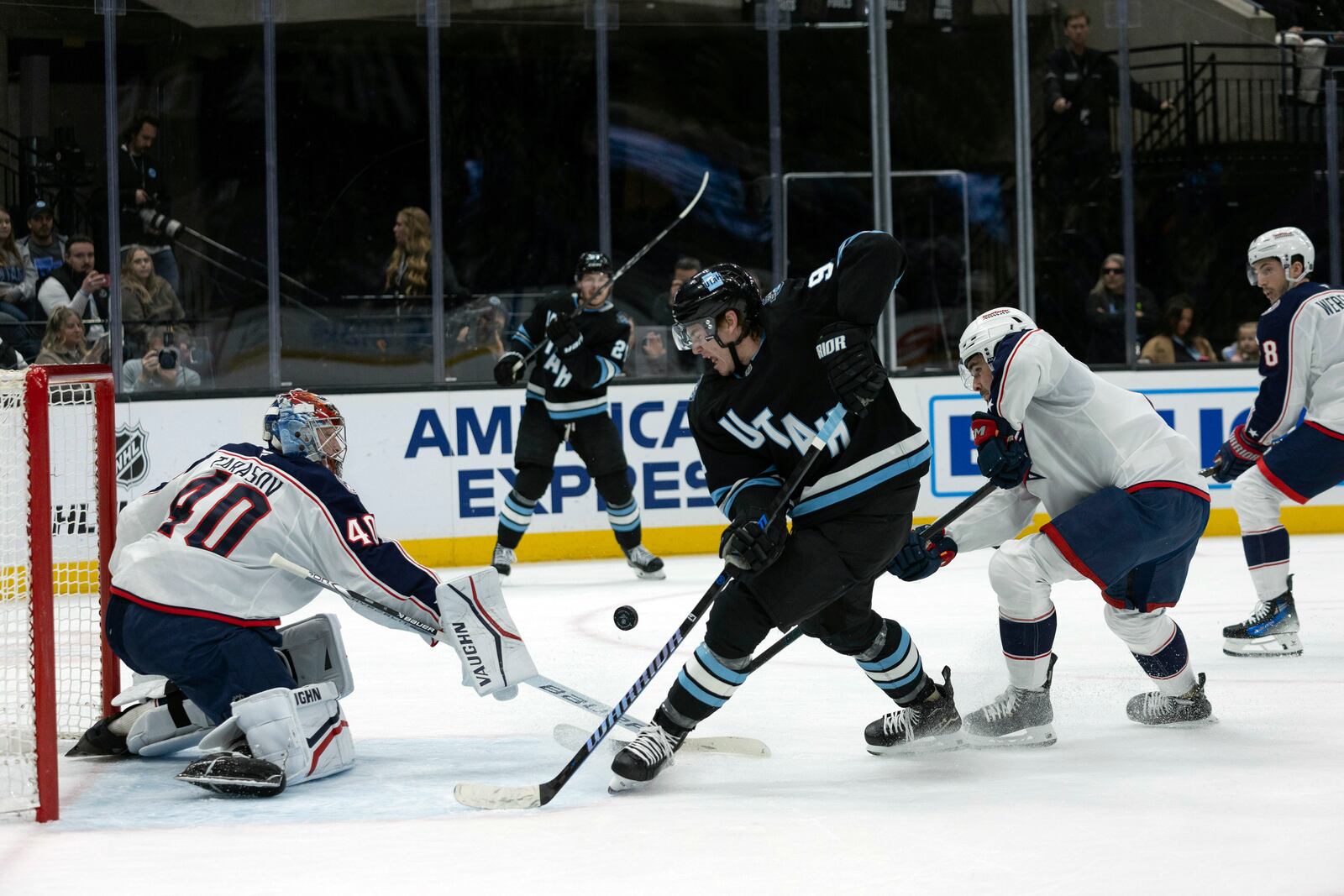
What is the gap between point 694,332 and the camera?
118 inches

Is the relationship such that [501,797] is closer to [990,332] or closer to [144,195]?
[990,332]

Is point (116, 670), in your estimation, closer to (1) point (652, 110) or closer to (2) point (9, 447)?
(2) point (9, 447)

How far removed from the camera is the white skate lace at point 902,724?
3283 mm

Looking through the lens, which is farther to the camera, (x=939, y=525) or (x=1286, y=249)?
(x=1286, y=249)

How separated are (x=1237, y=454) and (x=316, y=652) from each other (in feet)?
9.18

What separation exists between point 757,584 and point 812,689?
3.68ft

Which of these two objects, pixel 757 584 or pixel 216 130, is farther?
pixel 216 130

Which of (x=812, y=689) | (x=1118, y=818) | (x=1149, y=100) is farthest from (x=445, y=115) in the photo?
(x=1118, y=818)

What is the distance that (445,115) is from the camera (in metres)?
8.24

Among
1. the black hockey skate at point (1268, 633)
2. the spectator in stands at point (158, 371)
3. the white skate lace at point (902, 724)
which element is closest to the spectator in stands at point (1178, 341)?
the black hockey skate at point (1268, 633)

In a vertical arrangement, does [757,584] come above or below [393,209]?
below

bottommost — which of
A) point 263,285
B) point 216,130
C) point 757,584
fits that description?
point 757,584

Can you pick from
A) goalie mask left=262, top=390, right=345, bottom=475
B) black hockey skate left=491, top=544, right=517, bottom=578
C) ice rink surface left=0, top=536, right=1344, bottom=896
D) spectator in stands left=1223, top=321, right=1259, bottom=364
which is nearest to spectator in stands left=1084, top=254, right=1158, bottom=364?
spectator in stands left=1223, top=321, right=1259, bottom=364

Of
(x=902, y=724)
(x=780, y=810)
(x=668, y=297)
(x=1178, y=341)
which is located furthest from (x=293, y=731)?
(x=1178, y=341)
